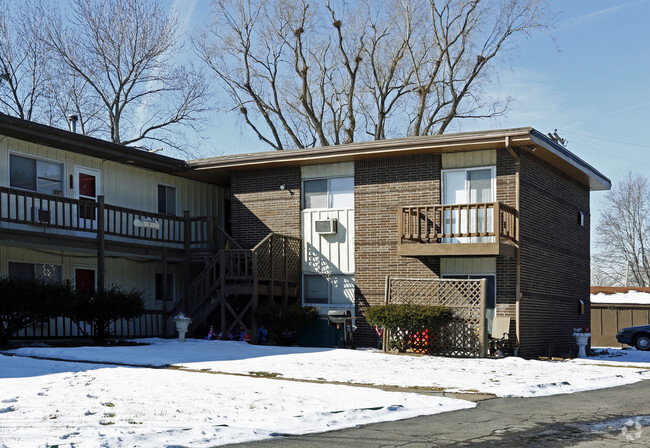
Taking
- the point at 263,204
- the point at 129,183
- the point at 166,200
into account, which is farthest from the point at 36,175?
the point at 263,204

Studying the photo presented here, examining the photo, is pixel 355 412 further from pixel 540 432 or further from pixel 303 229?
pixel 303 229

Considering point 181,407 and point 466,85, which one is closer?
point 181,407

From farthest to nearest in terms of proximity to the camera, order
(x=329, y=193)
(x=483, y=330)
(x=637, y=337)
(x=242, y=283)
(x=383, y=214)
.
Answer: (x=637, y=337) → (x=329, y=193) → (x=383, y=214) → (x=242, y=283) → (x=483, y=330)

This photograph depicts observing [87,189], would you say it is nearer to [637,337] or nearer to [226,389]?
[226,389]

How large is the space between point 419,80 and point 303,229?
1621 cm

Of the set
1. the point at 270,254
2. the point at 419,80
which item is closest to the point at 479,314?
the point at 270,254

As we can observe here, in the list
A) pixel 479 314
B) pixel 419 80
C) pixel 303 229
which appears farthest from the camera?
pixel 419 80

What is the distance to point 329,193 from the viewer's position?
22531 millimetres

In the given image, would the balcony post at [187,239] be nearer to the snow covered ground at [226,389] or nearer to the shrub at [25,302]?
the snow covered ground at [226,389]

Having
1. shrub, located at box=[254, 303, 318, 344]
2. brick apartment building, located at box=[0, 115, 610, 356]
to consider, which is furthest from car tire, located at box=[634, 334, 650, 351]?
shrub, located at box=[254, 303, 318, 344]

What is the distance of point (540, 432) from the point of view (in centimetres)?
810

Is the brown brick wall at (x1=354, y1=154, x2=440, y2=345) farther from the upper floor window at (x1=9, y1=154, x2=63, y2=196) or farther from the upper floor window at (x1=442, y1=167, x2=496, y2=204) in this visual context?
the upper floor window at (x1=9, y1=154, x2=63, y2=196)

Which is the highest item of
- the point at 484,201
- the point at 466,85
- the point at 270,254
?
the point at 466,85

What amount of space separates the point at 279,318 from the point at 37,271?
247 inches
